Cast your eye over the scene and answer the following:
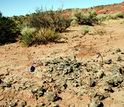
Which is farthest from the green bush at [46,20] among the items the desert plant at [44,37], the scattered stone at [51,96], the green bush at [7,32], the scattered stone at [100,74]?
the scattered stone at [51,96]

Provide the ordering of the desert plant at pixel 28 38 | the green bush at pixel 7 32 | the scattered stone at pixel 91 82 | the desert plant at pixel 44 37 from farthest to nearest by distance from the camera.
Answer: the green bush at pixel 7 32
the desert plant at pixel 44 37
the desert plant at pixel 28 38
the scattered stone at pixel 91 82

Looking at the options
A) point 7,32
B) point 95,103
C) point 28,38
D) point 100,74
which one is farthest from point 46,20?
point 95,103

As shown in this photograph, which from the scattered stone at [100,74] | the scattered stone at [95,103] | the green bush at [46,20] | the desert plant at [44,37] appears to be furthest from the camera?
the green bush at [46,20]

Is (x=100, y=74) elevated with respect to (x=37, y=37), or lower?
lower

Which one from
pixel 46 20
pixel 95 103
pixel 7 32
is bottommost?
pixel 95 103

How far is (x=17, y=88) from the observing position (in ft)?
7.97

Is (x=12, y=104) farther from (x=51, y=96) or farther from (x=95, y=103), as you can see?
(x=95, y=103)

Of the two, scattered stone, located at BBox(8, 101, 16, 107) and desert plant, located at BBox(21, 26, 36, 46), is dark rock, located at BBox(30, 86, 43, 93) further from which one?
desert plant, located at BBox(21, 26, 36, 46)

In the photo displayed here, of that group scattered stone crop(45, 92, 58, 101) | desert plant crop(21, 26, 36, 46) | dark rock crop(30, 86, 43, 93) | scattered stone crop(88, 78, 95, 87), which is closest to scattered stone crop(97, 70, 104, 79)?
scattered stone crop(88, 78, 95, 87)

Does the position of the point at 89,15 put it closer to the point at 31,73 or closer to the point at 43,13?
the point at 43,13

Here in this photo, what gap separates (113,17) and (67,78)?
15.3 m

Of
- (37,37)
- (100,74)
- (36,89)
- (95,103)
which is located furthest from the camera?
(37,37)

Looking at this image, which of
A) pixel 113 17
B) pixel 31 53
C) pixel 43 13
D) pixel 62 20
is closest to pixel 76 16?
pixel 62 20

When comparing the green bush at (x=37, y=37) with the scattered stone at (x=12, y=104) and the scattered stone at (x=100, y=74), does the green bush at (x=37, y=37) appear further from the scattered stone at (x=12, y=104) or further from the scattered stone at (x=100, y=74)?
the scattered stone at (x=12, y=104)
